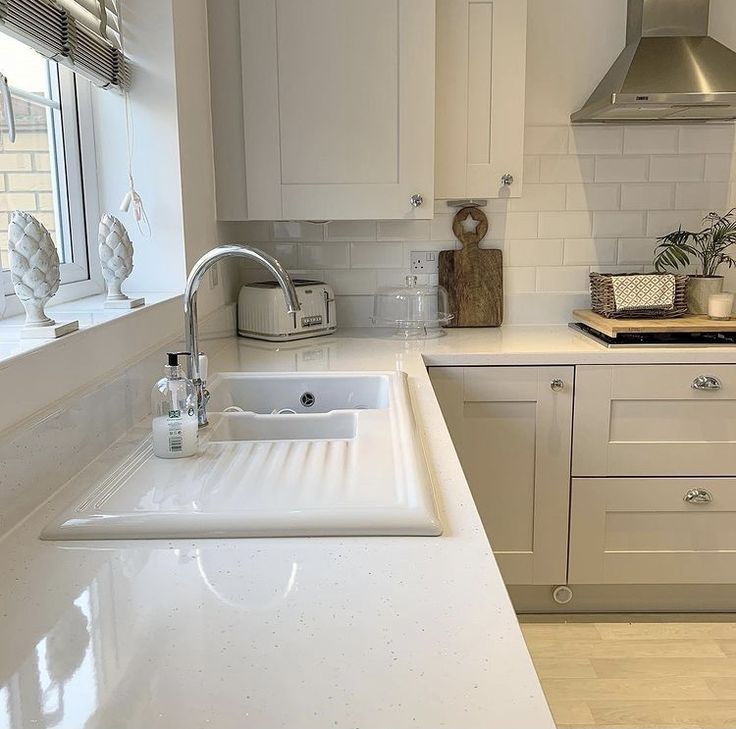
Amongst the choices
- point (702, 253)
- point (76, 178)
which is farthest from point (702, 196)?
point (76, 178)

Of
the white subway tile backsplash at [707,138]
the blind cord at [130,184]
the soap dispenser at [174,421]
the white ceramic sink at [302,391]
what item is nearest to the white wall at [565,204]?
the white subway tile backsplash at [707,138]

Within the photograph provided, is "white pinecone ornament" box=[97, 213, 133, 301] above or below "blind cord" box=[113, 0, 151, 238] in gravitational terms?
below

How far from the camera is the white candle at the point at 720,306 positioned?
2.54m

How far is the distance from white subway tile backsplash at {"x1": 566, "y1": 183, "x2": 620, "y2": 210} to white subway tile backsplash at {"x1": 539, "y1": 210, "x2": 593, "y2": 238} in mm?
29

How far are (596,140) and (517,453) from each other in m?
1.21

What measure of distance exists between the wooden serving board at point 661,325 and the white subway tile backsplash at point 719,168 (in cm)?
61

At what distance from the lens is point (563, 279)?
2.97m

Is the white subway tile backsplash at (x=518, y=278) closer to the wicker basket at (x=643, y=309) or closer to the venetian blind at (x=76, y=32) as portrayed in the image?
the wicker basket at (x=643, y=309)

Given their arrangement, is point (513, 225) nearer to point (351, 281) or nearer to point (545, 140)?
point (545, 140)

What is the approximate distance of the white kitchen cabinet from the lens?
2.44m

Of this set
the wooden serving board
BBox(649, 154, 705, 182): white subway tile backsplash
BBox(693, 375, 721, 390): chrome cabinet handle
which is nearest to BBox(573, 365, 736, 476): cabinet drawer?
BBox(693, 375, 721, 390): chrome cabinet handle

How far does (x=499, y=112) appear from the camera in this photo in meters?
2.59

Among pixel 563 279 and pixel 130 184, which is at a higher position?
pixel 130 184

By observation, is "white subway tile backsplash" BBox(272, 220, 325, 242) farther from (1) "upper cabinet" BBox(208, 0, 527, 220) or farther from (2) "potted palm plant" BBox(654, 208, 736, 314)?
(2) "potted palm plant" BBox(654, 208, 736, 314)
